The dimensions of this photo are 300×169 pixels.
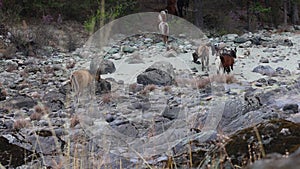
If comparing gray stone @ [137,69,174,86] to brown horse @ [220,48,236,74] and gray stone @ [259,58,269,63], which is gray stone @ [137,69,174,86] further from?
gray stone @ [259,58,269,63]

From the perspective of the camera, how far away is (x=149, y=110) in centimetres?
931

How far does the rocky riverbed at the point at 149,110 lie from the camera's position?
10.7 ft

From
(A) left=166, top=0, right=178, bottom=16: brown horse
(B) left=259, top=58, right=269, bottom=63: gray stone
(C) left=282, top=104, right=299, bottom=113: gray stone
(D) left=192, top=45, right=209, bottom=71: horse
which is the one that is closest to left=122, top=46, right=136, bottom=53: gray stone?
(D) left=192, top=45, right=209, bottom=71: horse

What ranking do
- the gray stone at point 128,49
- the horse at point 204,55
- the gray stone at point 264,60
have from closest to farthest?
the horse at point 204,55 → the gray stone at point 264,60 → the gray stone at point 128,49

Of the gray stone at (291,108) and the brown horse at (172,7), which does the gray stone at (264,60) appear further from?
the brown horse at (172,7)

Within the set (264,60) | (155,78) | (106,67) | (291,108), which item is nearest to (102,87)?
(155,78)

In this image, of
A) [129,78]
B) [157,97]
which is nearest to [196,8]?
[129,78]

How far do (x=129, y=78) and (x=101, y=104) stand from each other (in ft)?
8.31

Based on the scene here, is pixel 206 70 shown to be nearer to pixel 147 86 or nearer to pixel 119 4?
pixel 147 86

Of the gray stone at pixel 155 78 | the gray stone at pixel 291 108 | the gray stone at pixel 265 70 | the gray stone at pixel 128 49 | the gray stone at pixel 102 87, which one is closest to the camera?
the gray stone at pixel 291 108

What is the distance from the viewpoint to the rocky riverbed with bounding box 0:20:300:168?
10.7 feet

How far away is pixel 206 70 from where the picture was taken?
12922mm

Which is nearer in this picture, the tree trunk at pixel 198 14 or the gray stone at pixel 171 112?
the gray stone at pixel 171 112

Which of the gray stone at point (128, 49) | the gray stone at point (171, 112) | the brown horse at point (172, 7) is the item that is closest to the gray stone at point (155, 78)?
the gray stone at point (171, 112)
